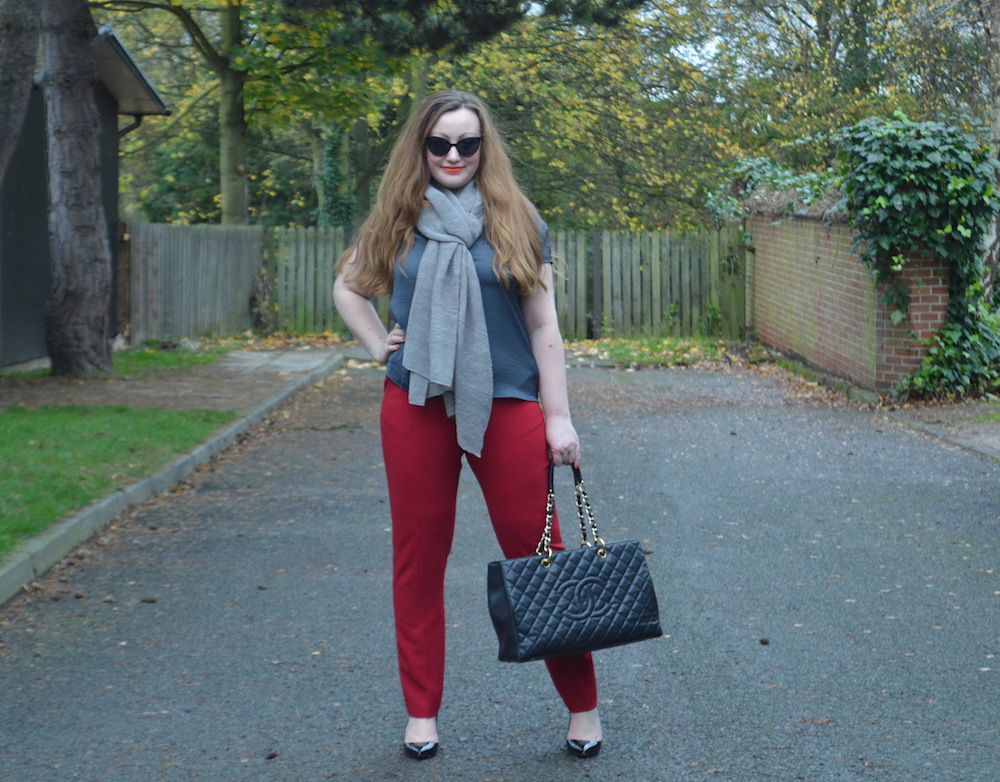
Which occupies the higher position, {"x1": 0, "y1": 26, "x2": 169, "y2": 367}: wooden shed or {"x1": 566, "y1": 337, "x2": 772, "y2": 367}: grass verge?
{"x1": 0, "y1": 26, "x2": 169, "y2": 367}: wooden shed

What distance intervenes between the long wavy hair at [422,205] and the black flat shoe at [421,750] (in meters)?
1.32

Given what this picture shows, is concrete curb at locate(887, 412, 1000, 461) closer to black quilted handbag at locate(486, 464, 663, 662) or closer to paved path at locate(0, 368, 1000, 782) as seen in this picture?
paved path at locate(0, 368, 1000, 782)

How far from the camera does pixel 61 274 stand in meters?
13.1

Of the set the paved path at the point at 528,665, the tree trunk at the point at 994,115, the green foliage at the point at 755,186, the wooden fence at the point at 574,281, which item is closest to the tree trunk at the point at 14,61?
the paved path at the point at 528,665

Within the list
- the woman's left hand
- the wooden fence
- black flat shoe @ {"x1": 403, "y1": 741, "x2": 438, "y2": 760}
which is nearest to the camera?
the woman's left hand

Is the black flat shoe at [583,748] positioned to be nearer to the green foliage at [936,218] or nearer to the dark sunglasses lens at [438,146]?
the dark sunglasses lens at [438,146]

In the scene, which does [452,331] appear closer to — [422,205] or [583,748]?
[422,205]

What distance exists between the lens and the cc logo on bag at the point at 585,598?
3295mm

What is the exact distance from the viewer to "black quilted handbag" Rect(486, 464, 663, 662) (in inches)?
128

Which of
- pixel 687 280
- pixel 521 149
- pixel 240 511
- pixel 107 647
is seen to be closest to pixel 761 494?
pixel 240 511

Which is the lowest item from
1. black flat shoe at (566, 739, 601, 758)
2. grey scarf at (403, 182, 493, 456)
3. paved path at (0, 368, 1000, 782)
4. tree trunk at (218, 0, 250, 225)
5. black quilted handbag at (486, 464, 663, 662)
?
paved path at (0, 368, 1000, 782)

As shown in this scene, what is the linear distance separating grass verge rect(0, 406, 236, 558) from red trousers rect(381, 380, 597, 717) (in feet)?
9.67

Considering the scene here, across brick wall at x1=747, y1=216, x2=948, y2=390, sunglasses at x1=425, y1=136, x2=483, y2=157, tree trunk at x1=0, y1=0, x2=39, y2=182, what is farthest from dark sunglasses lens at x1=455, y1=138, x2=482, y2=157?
brick wall at x1=747, y1=216, x2=948, y2=390

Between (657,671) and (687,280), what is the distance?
16892 mm
